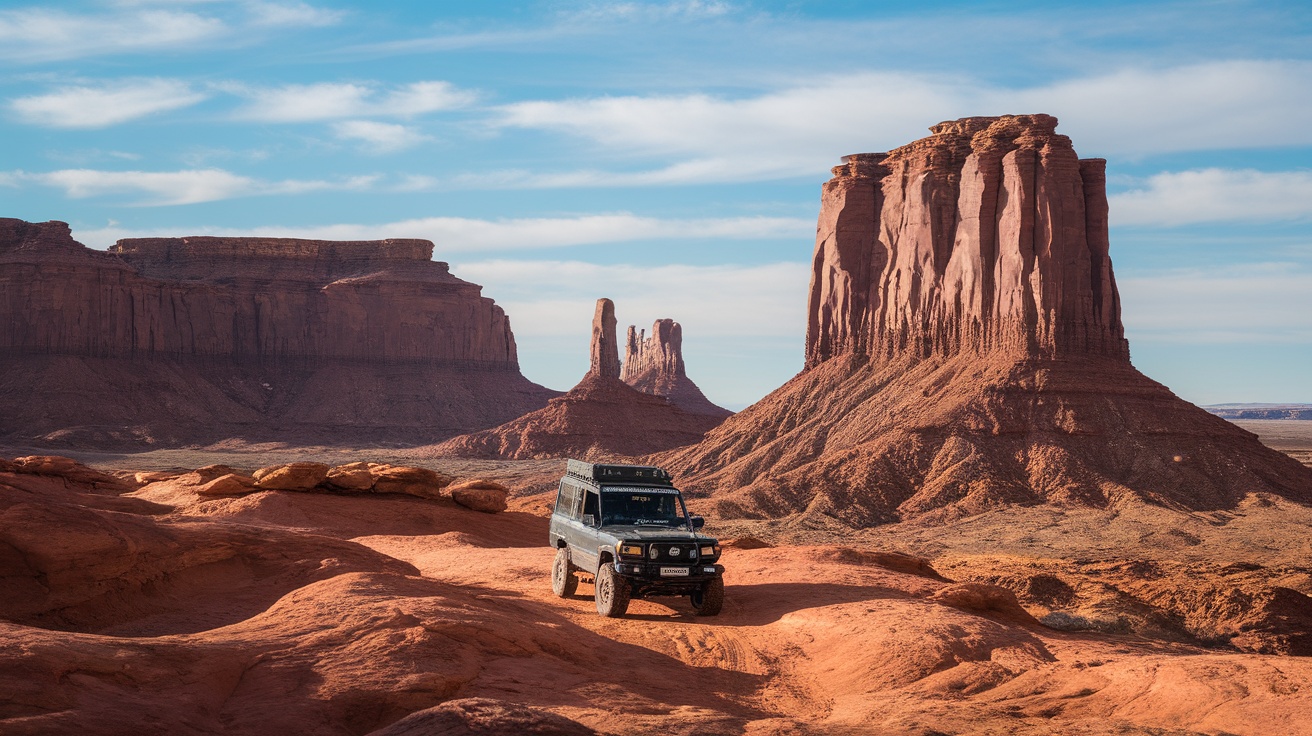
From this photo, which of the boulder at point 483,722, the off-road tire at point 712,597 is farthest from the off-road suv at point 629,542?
the boulder at point 483,722

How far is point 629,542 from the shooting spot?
A: 17875mm

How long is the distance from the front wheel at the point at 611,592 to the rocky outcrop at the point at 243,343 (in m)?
85.3

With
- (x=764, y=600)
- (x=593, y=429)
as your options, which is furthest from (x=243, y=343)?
(x=764, y=600)

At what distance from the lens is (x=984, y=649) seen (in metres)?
15.7

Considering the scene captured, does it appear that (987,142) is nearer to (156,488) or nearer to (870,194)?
(870,194)

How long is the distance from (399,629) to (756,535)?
1206 inches

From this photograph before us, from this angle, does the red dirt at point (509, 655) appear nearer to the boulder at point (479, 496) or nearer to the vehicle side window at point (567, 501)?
the vehicle side window at point (567, 501)

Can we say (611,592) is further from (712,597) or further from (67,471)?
(67,471)

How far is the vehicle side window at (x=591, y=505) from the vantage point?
63.4 feet

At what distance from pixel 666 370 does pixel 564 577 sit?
5115 inches

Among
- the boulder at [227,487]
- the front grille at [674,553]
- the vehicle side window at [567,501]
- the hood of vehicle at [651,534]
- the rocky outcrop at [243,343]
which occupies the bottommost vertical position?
the boulder at [227,487]

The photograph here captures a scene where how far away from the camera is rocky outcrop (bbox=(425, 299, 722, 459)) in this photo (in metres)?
90.4

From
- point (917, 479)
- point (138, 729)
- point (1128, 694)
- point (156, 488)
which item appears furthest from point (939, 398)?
point (138, 729)

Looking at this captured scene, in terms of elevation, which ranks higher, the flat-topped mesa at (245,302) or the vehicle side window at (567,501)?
the flat-topped mesa at (245,302)
